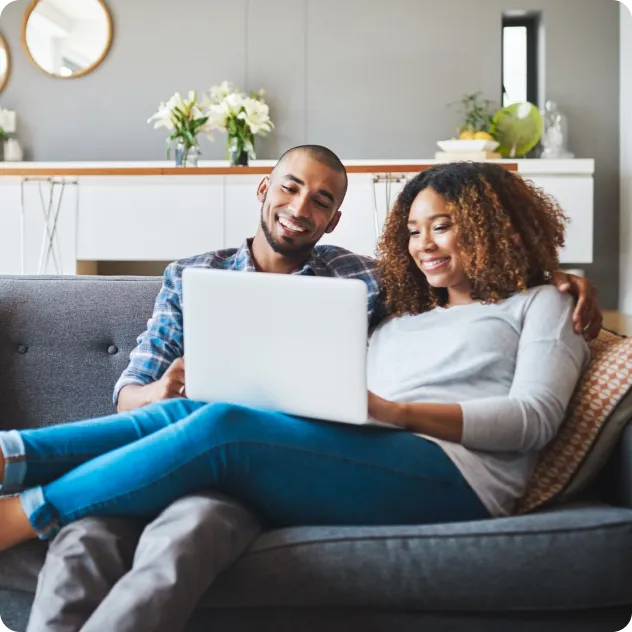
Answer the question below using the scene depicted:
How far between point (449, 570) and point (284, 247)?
95 centimetres

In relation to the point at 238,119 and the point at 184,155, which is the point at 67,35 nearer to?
the point at 184,155

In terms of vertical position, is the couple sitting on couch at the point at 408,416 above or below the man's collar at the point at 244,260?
below

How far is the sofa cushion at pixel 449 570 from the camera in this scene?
1.29 metres

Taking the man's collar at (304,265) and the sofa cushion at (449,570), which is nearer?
the sofa cushion at (449,570)

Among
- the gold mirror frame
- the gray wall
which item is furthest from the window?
the gold mirror frame

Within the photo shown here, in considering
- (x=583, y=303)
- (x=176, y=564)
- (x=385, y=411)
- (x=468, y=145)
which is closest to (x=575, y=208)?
(x=468, y=145)

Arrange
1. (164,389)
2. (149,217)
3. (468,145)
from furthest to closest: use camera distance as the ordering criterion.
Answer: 1. (468,145)
2. (149,217)
3. (164,389)

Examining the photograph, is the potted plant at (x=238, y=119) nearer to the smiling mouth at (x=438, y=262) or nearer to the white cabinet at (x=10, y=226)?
Result: the white cabinet at (x=10, y=226)

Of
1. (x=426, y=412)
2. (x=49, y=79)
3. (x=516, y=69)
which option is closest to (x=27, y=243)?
(x=49, y=79)

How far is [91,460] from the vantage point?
139cm

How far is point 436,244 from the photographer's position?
1730 mm

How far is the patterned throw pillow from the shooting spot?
1.51 meters

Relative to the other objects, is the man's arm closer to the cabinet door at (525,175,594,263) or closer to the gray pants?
the gray pants

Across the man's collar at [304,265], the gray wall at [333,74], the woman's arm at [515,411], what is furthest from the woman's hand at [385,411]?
the gray wall at [333,74]
